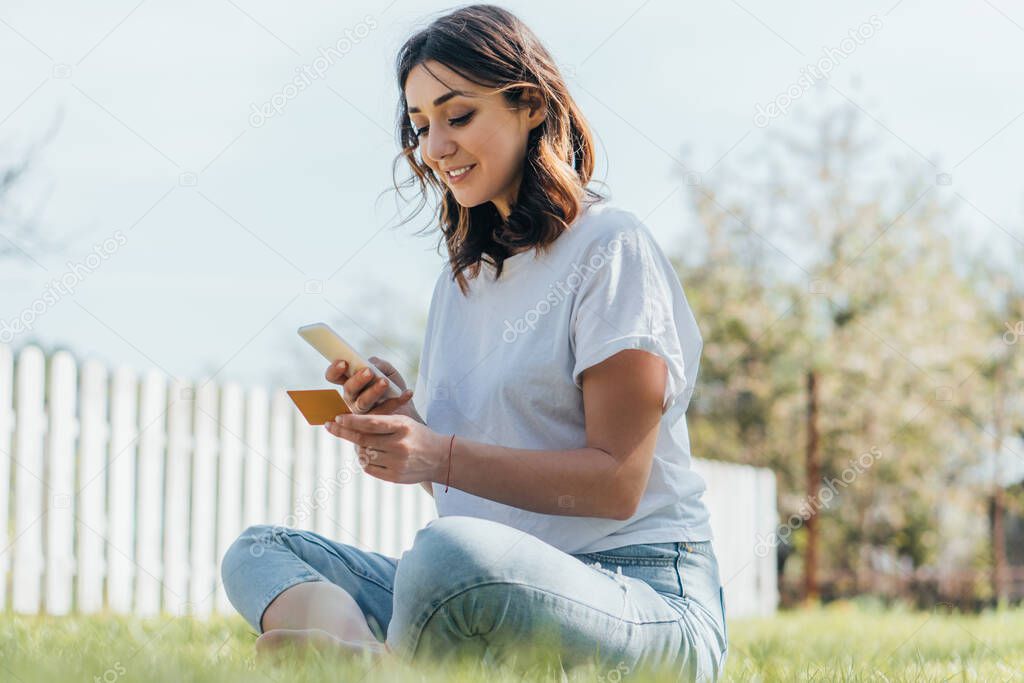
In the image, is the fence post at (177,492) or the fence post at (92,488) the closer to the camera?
the fence post at (92,488)

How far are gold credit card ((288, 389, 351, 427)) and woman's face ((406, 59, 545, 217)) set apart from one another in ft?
1.90

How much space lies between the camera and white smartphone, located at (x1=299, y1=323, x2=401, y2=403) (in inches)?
83.4

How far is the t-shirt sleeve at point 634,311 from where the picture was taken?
201 centimetres

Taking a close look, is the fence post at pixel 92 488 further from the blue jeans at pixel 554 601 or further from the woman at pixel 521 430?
the blue jeans at pixel 554 601

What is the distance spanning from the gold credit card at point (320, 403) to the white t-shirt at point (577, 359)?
1.00 ft

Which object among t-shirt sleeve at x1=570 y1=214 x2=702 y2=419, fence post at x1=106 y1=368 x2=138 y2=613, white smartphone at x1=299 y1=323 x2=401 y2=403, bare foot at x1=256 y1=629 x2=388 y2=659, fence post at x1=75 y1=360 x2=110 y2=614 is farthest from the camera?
fence post at x1=106 y1=368 x2=138 y2=613

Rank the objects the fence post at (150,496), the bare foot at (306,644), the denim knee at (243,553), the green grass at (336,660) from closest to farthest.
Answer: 1. the green grass at (336,660)
2. the bare foot at (306,644)
3. the denim knee at (243,553)
4. the fence post at (150,496)

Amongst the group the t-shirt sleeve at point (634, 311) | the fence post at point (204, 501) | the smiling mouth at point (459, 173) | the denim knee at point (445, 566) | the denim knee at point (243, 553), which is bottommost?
the fence post at point (204, 501)

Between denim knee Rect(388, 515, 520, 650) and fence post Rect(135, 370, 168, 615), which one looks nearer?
denim knee Rect(388, 515, 520, 650)

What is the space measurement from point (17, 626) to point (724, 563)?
8691 mm

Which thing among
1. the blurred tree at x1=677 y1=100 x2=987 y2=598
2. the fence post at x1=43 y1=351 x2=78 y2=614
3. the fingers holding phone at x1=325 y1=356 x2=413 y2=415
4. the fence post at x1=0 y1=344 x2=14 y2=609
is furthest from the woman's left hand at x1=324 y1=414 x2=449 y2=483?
the blurred tree at x1=677 y1=100 x2=987 y2=598

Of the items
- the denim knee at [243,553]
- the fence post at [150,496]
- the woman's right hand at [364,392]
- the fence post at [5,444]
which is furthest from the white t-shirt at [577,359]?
the fence post at [150,496]

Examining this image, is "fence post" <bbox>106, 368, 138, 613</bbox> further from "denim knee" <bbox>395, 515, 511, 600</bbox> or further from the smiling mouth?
"denim knee" <bbox>395, 515, 511, 600</bbox>

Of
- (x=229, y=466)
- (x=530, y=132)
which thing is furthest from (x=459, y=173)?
(x=229, y=466)
